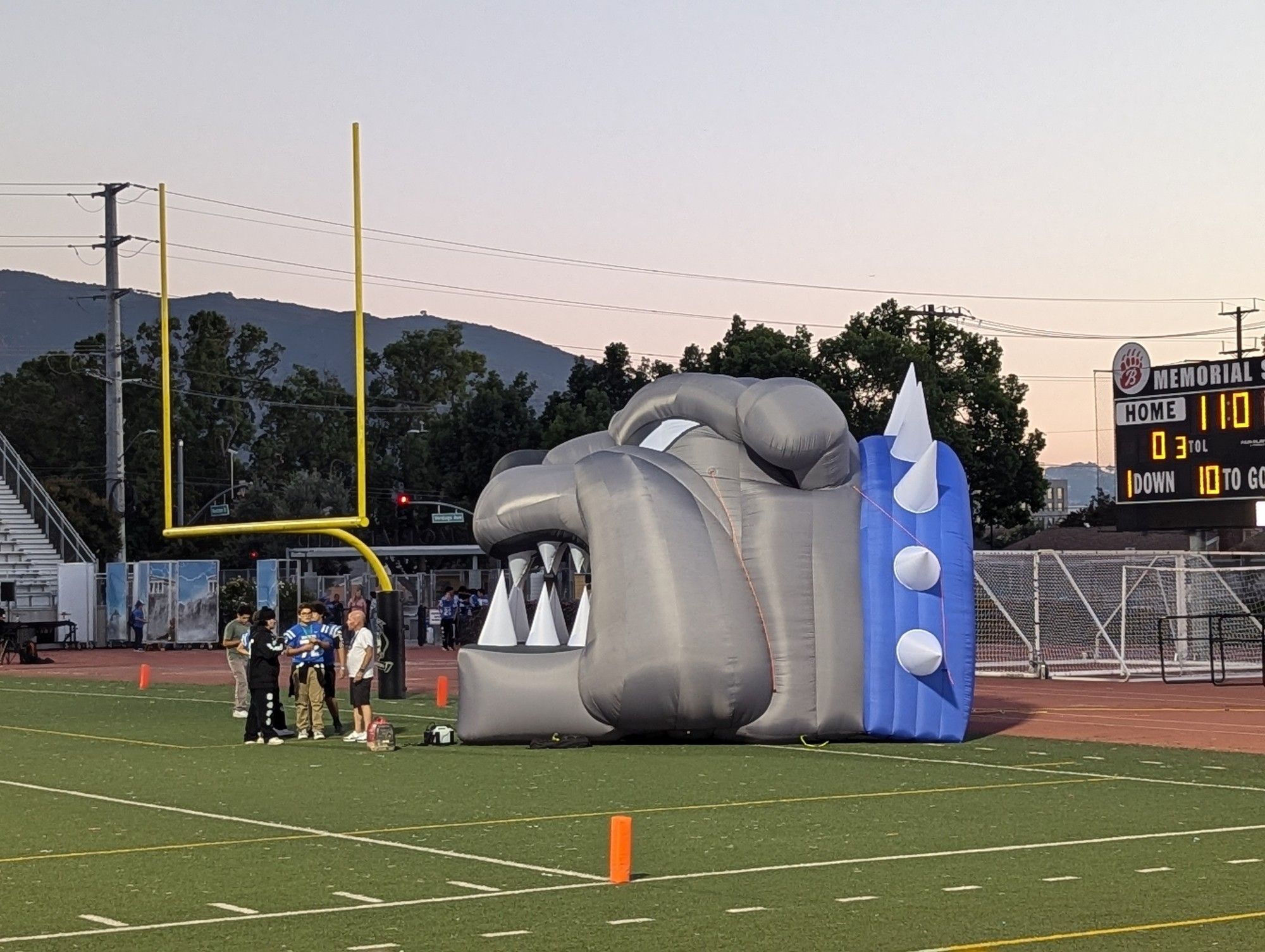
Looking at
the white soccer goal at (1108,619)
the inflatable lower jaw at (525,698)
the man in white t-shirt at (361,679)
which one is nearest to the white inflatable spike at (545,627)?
the inflatable lower jaw at (525,698)

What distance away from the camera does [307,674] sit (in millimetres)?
19844

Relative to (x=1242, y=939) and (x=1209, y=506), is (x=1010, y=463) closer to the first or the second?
(x=1209, y=506)

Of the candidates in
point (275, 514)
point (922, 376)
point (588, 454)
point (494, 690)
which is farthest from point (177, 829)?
point (275, 514)

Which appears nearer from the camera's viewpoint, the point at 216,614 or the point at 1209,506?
the point at 1209,506

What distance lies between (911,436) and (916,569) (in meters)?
1.62

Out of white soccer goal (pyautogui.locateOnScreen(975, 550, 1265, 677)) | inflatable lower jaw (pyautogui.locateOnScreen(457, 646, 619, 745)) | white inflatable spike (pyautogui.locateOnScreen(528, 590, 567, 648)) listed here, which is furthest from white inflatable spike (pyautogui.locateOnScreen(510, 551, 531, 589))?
white soccer goal (pyautogui.locateOnScreen(975, 550, 1265, 677))

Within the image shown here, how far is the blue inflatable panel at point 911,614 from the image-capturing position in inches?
722

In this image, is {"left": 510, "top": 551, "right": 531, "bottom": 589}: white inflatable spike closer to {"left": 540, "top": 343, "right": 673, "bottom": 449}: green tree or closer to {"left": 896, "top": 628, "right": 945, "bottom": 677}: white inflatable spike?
{"left": 896, "top": 628, "right": 945, "bottom": 677}: white inflatable spike

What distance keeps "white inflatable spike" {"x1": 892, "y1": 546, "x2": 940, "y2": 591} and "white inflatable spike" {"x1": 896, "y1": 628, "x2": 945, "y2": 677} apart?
1.53 feet

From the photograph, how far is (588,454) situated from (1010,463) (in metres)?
47.4

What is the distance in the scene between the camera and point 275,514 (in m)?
75.8

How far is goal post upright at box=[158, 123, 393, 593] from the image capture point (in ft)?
73.4

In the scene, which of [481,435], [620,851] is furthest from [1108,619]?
[481,435]

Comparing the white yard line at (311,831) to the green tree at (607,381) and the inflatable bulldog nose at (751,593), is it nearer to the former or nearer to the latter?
the inflatable bulldog nose at (751,593)
